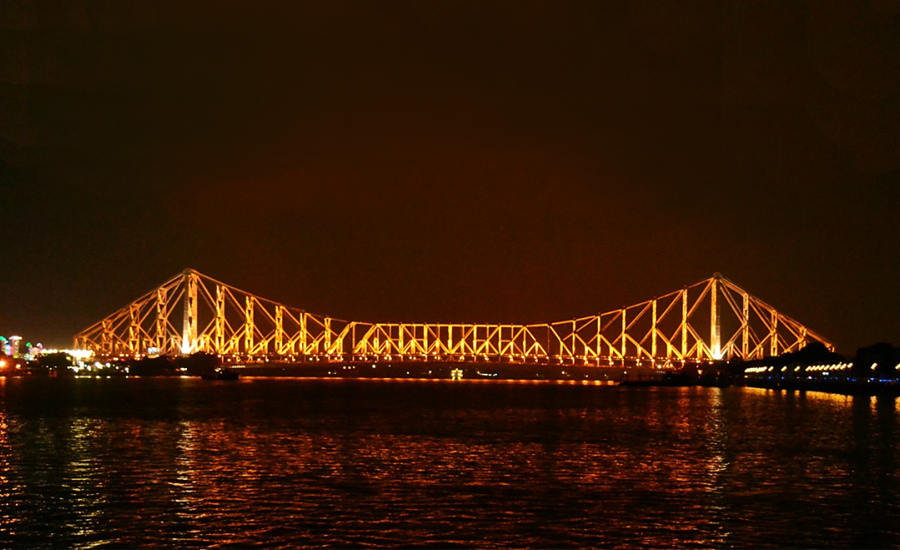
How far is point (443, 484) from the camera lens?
21984mm

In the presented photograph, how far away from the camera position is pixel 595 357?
4427 inches

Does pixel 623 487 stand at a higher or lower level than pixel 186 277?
lower

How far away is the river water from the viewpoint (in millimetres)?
17062

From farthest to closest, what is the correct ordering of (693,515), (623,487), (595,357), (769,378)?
1. (595,357)
2. (769,378)
3. (623,487)
4. (693,515)

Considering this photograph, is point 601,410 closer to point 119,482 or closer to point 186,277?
point 119,482

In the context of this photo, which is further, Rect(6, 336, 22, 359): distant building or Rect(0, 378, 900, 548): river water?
Rect(6, 336, 22, 359): distant building

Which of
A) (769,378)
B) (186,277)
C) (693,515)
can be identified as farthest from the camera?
(186,277)

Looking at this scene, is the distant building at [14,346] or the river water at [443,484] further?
the distant building at [14,346]

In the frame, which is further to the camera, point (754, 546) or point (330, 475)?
point (330, 475)

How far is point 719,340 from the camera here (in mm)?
109812

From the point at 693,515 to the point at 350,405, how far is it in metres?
37.8

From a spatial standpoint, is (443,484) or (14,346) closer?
(443,484)

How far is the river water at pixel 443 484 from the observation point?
17.1 m

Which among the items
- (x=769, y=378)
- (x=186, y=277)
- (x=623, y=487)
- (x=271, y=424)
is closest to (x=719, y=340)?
(x=769, y=378)
